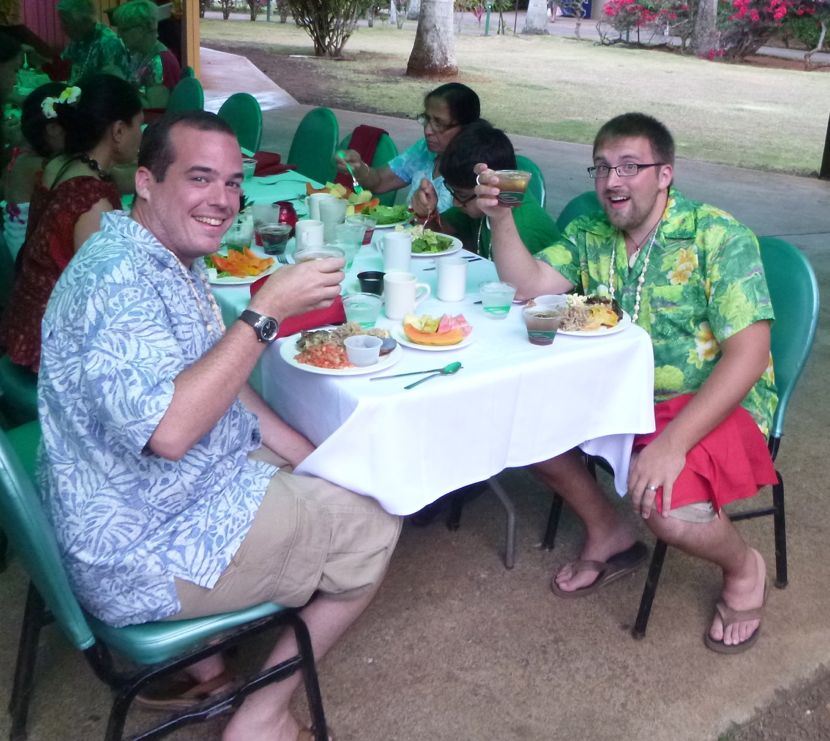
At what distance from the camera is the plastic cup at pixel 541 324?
2072 mm

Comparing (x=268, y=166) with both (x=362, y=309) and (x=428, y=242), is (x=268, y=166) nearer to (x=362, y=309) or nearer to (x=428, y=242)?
(x=428, y=242)

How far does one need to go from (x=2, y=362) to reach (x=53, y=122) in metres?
0.97

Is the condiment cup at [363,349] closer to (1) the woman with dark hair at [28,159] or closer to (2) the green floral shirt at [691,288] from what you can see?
(2) the green floral shirt at [691,288]

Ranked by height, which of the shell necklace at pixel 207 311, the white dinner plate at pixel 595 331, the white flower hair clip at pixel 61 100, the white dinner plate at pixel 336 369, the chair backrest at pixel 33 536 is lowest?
the chair backrest at pixel 33 536

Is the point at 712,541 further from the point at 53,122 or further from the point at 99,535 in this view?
the point at 53,122

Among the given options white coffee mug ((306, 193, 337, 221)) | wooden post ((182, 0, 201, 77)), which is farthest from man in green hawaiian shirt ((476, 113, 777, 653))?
wooden post ((182, 0, 201, 77))

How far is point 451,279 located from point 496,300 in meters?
0.19

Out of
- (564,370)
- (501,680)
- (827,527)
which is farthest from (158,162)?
(827,527)

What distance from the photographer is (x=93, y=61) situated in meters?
6.67

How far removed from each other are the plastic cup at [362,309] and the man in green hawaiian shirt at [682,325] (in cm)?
48

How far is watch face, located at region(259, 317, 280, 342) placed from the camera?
5.30ft

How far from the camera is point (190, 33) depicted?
1039cm

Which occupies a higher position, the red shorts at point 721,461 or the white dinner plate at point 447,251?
the white dinner plate at point 447,251

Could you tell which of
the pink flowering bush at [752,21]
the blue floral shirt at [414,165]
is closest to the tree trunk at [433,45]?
the pink flowering bush at [752,21]
